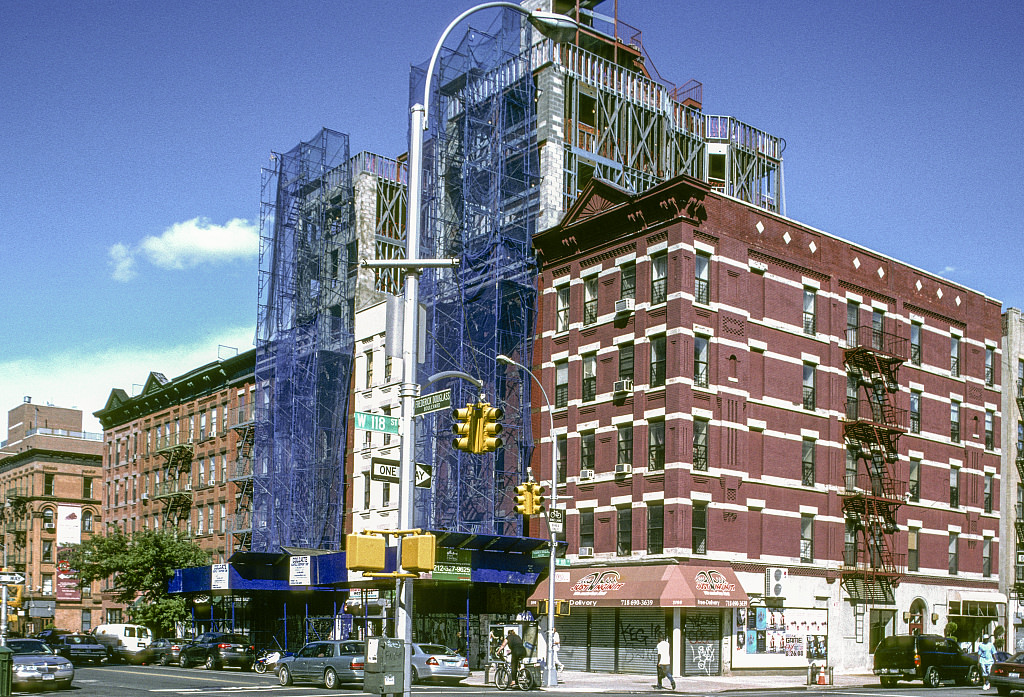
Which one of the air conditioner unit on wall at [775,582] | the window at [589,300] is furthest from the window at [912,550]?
the window at [589,300]

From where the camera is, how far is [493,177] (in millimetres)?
56594

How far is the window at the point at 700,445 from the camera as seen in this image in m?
45.5

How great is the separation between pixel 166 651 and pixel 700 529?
27289mm

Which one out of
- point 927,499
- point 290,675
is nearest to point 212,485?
point 290,675

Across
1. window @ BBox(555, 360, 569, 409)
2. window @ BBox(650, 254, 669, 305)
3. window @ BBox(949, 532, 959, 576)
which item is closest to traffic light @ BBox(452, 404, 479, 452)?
window @ BBox(650, 254, 669, 305)

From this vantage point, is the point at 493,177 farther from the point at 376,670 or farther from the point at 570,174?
the point at 376,670

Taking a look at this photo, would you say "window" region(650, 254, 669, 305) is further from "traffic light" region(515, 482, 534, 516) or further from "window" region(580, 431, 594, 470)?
"traffic light" region(515, 482, 534, 516)

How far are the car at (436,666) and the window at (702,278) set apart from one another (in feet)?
55.8

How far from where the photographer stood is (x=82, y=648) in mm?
55250

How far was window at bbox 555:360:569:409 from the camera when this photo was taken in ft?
169

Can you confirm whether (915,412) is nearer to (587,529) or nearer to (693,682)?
(587,529)

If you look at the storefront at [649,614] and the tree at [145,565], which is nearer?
the storefront at [649,614]

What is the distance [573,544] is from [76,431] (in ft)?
306

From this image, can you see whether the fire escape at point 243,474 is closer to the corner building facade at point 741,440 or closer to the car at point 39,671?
the corner building facade at point 741,440
